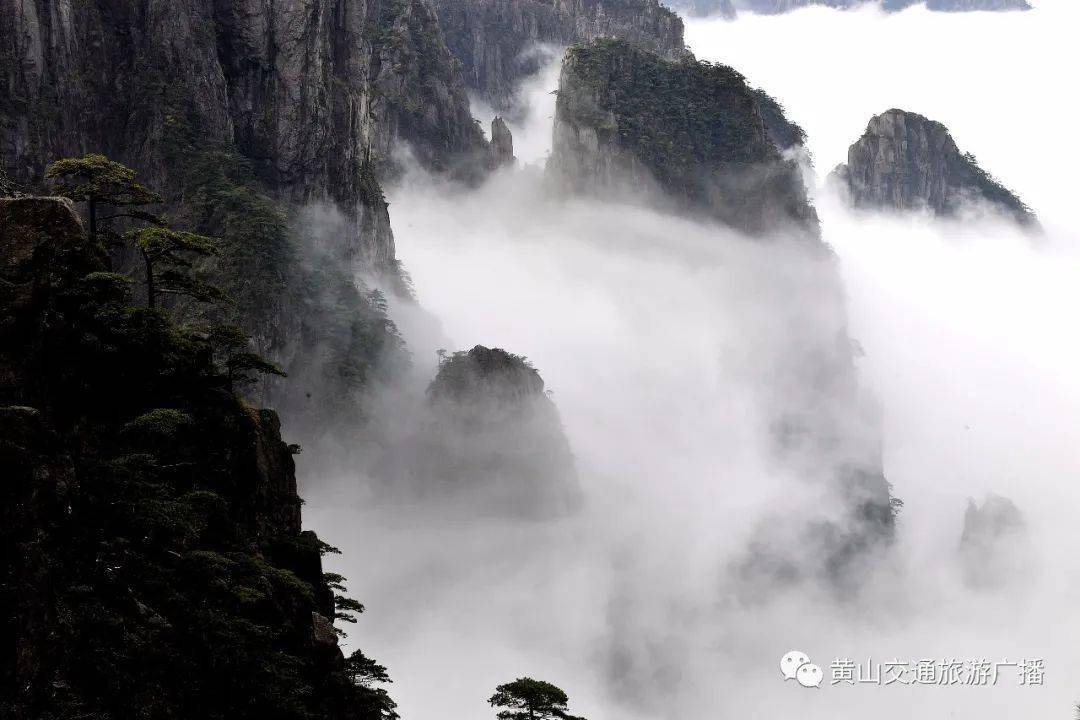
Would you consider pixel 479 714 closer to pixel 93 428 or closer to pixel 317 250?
pixel 317 250

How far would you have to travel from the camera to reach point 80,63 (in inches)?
2963

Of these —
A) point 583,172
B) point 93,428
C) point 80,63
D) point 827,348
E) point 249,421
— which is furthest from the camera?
point 827,348

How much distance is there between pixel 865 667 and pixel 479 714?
79.9 meters

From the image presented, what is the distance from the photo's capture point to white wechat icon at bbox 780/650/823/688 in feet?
462

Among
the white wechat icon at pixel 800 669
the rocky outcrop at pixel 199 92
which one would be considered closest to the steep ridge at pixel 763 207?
the white wechat icon at pixel 800 669

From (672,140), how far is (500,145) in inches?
1149

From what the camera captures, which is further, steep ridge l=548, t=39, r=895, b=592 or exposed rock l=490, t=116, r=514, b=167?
exposed rock l=490, t=116, r=514, b=167

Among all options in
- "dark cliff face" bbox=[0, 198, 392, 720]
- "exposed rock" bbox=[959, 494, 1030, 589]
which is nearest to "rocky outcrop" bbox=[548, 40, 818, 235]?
"exposed rock" bbox=[959, 494, 1030, 589]

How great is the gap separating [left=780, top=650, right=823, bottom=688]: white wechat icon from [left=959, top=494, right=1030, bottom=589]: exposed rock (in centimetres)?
5667

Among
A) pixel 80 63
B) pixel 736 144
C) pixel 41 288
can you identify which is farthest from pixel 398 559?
pixel 736 144

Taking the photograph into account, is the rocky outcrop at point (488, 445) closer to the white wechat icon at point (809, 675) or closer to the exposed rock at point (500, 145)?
the white wechat icon at point (809, 675)

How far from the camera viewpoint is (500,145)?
174250 mm

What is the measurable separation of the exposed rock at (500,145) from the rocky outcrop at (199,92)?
64670mm

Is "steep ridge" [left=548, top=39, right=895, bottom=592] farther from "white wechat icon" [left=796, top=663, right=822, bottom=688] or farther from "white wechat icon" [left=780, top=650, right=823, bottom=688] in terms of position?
"white wechat icon" [left=796, top=663, right=822, bottom=688]
